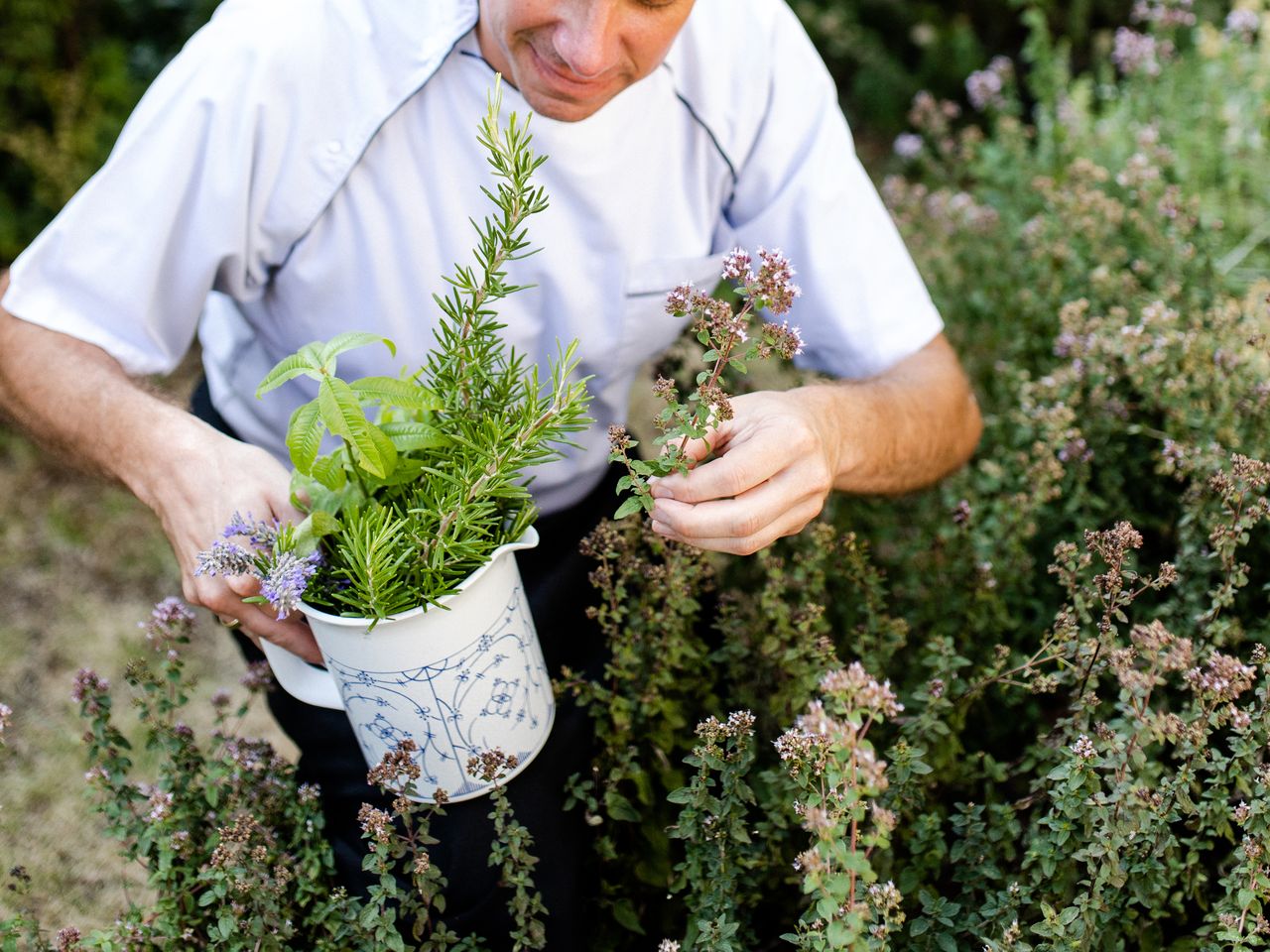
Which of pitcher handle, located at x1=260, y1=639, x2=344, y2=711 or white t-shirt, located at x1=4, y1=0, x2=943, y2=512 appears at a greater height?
white t-shirt, located at x1=4, y1=0, x2=943, y2=512

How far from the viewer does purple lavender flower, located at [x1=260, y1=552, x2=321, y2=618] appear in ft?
4.13

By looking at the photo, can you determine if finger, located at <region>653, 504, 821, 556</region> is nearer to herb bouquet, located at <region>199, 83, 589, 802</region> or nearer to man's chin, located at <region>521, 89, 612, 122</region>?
herb bouquet, located at <region>199, 83, 589, 802</region>

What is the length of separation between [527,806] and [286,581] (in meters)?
0.58

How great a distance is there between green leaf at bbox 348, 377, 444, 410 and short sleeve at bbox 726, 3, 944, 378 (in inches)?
35.7

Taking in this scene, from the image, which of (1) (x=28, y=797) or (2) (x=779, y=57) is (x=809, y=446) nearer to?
(2) (x=779, y=57)

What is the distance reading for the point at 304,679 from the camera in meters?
1.57

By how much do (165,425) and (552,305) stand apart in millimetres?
670

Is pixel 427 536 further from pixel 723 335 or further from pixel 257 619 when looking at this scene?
pixel 723 335

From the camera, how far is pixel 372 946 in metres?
1.41

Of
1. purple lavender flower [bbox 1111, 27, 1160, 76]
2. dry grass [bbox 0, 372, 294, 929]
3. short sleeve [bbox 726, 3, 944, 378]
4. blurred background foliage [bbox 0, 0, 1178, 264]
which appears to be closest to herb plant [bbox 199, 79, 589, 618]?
short sleeve [bbox 726, 3, 944, 378]

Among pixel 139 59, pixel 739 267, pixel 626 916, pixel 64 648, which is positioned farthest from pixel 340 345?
pixel 139 59

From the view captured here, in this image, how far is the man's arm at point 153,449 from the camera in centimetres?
153

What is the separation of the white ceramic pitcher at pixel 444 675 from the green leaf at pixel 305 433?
19 cm

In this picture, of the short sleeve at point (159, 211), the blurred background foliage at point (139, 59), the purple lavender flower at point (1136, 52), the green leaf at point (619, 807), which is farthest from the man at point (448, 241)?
the blurred background foliage at point (139, 59)
